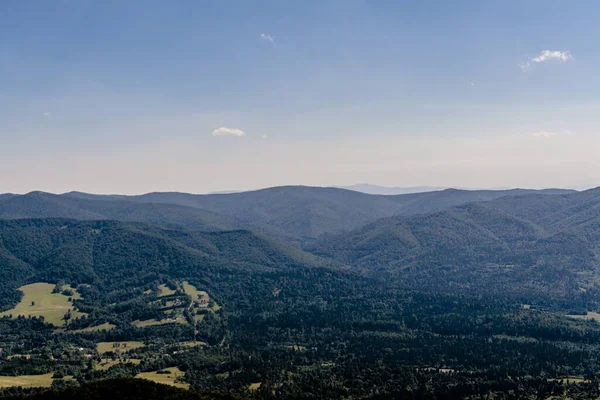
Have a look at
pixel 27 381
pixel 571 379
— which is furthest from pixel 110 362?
pixel 571 379

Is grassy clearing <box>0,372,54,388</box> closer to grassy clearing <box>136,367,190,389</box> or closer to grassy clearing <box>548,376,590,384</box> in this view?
grassy clearing <box>136,367,190,389</box>


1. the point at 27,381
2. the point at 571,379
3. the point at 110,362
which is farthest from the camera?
the point at 110,362

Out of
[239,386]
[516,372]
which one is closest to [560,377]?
[516,372]

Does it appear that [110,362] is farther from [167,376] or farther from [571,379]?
[571,379]

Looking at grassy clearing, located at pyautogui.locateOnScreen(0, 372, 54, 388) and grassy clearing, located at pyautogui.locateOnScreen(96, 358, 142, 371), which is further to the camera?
grassy clearing, located at pyautogui.locateOnScreen(96, 358, 142, 371)

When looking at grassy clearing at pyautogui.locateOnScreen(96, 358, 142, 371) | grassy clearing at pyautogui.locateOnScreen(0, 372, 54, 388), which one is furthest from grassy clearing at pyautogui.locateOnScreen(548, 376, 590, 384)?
grassy clearing at pyautogui.locateOnScreen(0, 372, 54, 388)

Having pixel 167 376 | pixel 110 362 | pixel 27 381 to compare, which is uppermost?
pixel 27 381

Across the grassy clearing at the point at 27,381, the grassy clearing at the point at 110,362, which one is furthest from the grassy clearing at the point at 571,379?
the grassy clearing at the point at 27,381

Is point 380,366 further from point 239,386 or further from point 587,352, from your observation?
point 587,352
